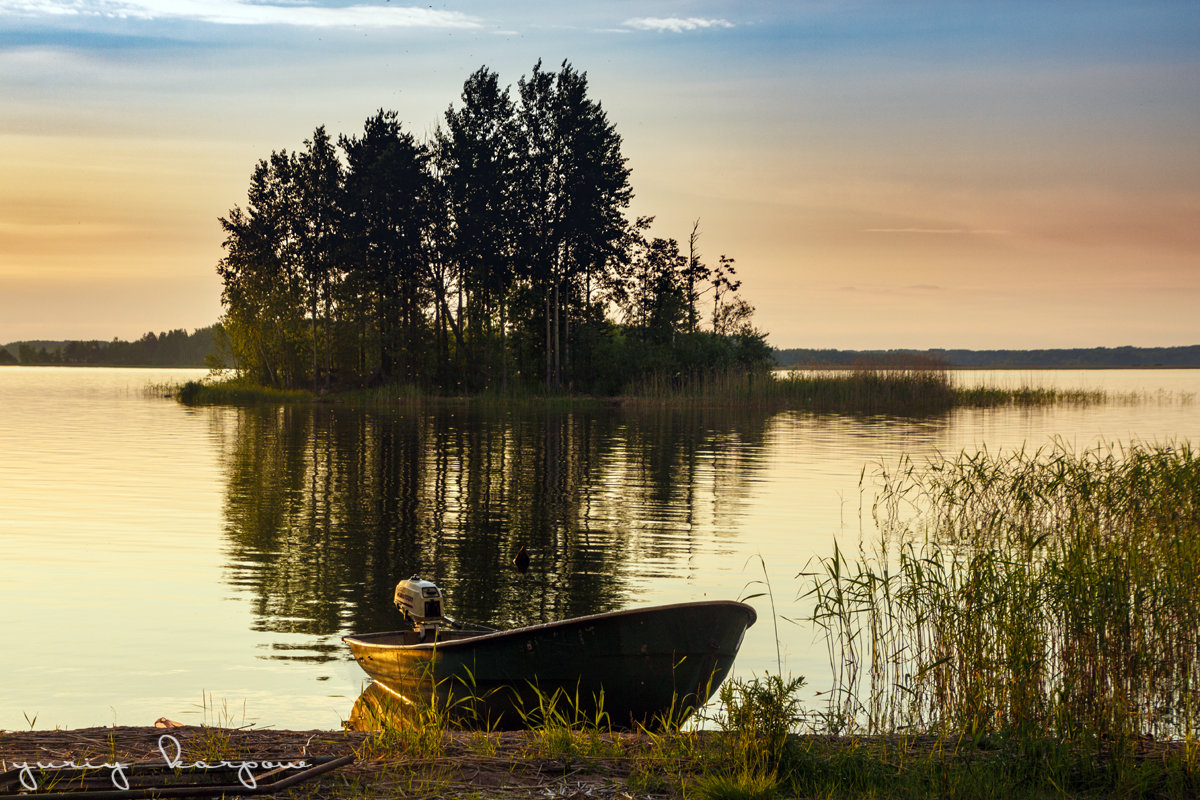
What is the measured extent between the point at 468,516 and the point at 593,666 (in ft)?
48.0

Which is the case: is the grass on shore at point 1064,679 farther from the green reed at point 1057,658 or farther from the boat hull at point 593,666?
the boat hull at point 593,666

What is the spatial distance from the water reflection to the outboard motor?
2.28 metres

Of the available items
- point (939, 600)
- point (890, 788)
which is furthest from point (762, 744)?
point (939, 600)

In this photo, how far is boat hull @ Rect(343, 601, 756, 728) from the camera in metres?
9.07

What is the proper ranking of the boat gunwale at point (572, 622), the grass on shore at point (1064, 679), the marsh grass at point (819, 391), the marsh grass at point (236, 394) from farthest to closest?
1. the marsh grass at point (236, 394)
2. the marsh grass at point (819, 391)
3. the boat gunwale at point (572, 622)
4. the grass on shore at point (1064, 679)

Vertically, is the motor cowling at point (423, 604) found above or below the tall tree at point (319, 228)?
below

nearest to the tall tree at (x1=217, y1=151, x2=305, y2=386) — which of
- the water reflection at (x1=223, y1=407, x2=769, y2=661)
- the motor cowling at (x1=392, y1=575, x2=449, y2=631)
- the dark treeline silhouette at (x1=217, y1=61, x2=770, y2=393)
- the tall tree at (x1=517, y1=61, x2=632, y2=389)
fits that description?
the dark treeline silhouette at (x1=217, y1=61, x2=770, y2=393)

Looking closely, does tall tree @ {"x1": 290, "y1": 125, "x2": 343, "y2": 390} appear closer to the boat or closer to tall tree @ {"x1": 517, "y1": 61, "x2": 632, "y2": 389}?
tall tree @ {"x1": 517, "y1": 61, "x2": 632, "y2": 389}

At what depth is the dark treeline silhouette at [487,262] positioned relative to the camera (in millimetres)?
66062

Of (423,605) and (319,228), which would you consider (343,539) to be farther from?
(319,228)

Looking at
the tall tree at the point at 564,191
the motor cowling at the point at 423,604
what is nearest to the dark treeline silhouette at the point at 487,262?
the tall tree at the point at 564,191

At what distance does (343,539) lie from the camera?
67.2 ft

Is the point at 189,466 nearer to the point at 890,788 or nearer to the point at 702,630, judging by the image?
the point at 702,630

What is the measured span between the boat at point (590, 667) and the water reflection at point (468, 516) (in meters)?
3.51
